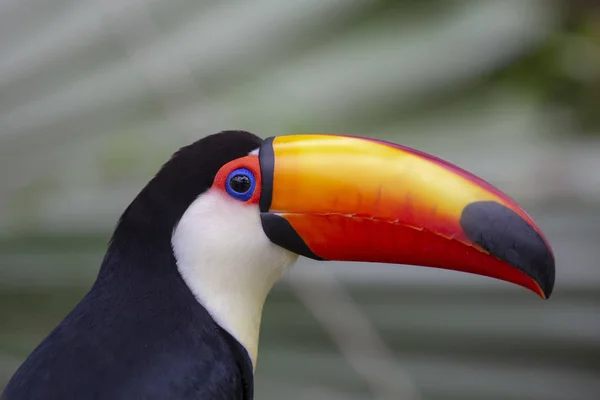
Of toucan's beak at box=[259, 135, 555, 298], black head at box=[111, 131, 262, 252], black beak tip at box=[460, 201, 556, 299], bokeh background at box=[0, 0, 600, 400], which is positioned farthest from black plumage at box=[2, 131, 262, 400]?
bokeh background at box=[0, 0, 600, 400]

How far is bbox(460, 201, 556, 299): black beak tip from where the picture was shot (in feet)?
3.76

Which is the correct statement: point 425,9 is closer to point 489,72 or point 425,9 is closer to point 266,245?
point 489,72

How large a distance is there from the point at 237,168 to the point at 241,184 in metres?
0.03

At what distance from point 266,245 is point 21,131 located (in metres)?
2.35

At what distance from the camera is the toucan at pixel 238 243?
45.3 inches

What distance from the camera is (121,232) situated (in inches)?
52.1

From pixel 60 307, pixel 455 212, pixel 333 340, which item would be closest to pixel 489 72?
pixel 333 340

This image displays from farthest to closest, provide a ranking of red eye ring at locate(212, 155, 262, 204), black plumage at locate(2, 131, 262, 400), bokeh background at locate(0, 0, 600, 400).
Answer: bokeh background at locate(0, 0, 600, 400) → red eye ring at locate(212, 155, 262, 204) → black plumage at locate(2, 131, 262, 400)

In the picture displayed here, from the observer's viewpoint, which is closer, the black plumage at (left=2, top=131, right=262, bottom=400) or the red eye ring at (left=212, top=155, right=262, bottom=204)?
the black plumage at (left=2, top=131, right=262, bottom=400)

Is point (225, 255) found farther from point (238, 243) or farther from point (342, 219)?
point (342, 219)

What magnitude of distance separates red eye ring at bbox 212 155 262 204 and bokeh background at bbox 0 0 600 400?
3.84 feet

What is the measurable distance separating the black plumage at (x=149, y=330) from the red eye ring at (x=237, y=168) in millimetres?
13

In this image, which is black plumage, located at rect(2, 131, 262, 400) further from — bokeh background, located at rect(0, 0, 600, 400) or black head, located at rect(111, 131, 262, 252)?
bokeh background, located at rect(0, 0, 600, 400)

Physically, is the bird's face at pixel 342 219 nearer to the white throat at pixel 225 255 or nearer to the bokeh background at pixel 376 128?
the white throat at pixel 225 255
